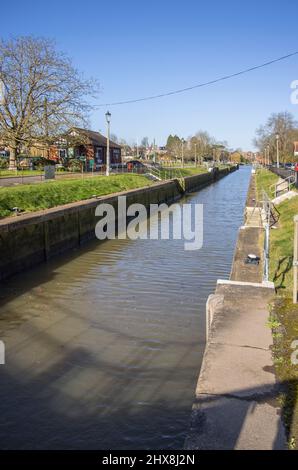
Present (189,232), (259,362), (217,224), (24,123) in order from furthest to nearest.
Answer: (24,123)
(217,224)
(189,232)
(259,362)

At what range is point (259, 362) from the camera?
4.63m

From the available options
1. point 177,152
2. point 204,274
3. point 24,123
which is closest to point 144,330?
point 204,274

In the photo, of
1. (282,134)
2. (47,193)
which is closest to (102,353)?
(47,193)

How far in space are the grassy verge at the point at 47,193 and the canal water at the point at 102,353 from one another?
3.22m

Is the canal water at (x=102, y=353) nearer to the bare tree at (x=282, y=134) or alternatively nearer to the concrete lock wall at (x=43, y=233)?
the concrete lock wall at (x=43, y=233)

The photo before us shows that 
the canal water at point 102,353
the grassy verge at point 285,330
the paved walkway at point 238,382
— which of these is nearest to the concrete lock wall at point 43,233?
the canal water at point 102,353

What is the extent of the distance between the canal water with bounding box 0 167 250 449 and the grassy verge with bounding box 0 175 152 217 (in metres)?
3.22

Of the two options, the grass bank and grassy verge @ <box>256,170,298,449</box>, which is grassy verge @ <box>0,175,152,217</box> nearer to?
grassy verge @ <box>256,170,298,449</box>

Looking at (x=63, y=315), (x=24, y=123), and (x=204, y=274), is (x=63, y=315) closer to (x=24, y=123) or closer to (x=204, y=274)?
(x=204, y=274)

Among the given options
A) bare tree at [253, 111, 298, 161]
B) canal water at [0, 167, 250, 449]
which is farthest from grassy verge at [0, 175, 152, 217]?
bare tree at [253, 111, 298, 161]

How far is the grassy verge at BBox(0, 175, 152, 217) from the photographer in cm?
1538

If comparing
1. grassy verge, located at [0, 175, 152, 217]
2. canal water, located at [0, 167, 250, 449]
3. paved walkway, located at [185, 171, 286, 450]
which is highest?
grassy verge, located at [0, 175, 152, 217]

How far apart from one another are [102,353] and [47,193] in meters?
11.9

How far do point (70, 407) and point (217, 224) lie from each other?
1808 centimetres
